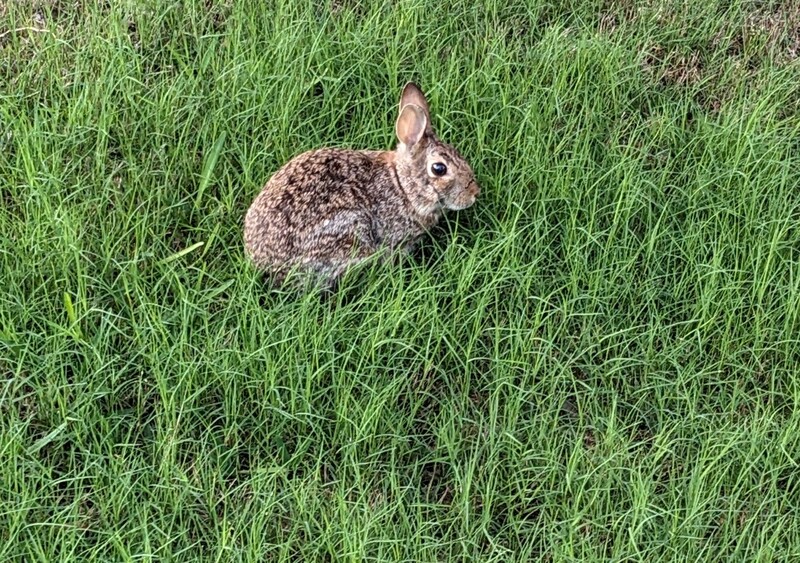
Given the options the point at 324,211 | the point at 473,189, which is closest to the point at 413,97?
the point at 473,189

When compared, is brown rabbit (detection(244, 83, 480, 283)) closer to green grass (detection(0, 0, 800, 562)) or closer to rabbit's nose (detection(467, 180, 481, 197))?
rabbit's nose (detection(467, 180, 481, 197))

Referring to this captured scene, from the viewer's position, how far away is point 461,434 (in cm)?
390

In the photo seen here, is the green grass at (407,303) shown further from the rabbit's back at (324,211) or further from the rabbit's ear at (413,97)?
the rabbit's ear at (413,97)

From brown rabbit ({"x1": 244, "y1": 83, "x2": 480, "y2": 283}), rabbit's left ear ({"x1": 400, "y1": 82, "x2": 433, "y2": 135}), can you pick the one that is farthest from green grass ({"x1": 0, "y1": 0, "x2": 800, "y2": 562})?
rabbit's left ear ({"x1": 400, "y1": 82, "x2": 433, "y2": 135})

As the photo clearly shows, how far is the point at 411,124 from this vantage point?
4461 millimetres

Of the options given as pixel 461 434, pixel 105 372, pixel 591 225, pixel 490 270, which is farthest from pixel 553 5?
pixel 105 372

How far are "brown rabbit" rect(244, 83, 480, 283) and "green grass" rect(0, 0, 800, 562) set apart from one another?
0.47 feet

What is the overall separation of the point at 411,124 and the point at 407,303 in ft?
2.84

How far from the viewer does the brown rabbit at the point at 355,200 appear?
4168 mm

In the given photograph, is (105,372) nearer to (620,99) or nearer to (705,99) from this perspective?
(620,99)

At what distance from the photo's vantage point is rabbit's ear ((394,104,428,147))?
14.5ft

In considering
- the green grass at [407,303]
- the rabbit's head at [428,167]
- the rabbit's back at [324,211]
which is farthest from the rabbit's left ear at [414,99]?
the green grass at [407,303]

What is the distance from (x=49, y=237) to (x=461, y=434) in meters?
1.89

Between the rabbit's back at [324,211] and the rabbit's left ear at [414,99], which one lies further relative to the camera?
the rabbit's left ear at [414,99]
